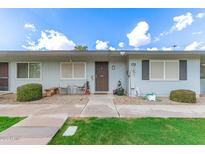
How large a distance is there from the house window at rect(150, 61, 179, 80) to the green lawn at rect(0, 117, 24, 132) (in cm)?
756

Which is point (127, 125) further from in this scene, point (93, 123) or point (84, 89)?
point (84, 89)

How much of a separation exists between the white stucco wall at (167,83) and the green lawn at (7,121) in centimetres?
665

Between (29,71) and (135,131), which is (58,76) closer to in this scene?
(29,71)

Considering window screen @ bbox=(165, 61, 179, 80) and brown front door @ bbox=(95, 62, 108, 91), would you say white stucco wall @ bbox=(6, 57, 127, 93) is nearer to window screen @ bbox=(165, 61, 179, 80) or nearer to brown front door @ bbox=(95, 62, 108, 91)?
brown front door @ bbox=(95, 62, 108, 91)

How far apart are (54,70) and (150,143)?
910cm

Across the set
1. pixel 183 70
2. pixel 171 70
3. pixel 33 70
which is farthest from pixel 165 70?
pixel 33 70

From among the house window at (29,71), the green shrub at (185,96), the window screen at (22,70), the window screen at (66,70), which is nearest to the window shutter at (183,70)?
the green shrub at (185,96)

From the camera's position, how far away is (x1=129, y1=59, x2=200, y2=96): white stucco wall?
9875 millimetres

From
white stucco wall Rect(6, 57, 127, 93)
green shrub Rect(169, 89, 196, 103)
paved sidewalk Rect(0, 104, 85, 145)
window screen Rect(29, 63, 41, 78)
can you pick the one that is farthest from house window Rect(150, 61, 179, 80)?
window screen Rect(29, 63, 41, 78)

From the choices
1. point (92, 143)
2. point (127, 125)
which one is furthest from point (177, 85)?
point (92, 143)

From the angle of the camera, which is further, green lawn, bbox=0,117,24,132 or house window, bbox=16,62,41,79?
house window, bbox=16,62,41,79

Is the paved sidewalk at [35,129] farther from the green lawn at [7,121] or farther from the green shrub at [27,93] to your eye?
the green shrub at [27,93]

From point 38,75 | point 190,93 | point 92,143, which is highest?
point 38,75
